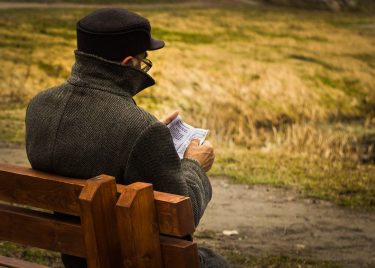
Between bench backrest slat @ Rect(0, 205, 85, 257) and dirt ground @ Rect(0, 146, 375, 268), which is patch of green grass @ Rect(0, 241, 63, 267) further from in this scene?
bench backrest slat @ Rect(0, 205, 85, 257)

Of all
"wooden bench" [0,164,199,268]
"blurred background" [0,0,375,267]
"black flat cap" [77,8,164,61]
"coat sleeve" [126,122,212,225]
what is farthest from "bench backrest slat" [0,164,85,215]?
"blurred background" [0,0,375,267]

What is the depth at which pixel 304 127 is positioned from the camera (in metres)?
11.2

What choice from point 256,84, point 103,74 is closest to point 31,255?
point 103,74

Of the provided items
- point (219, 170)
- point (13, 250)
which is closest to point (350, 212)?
point (219, 170)

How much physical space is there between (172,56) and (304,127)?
3.79 m

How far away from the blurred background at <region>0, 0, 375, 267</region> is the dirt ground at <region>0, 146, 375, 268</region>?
0.32 metres

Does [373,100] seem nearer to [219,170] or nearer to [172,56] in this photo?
[172,56]

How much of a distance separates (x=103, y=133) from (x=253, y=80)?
35.5 feet

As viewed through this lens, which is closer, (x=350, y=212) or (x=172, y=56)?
(x=350, y=212)

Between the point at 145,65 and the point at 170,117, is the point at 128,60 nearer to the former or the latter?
the point at 145,65

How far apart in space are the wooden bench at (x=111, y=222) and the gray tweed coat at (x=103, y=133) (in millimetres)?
158

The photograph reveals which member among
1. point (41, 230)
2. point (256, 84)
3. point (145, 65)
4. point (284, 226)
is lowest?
point (256, 84)

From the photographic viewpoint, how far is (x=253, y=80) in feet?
45.7

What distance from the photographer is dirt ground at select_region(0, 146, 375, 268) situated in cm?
653
